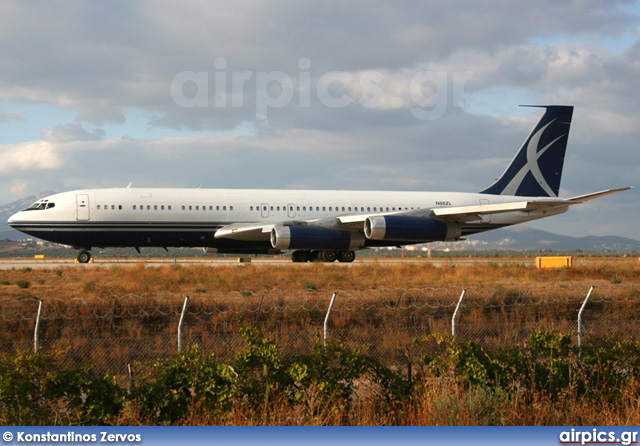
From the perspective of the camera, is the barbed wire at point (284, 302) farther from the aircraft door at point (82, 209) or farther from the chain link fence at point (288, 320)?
the aircraft door at point (82, 209)

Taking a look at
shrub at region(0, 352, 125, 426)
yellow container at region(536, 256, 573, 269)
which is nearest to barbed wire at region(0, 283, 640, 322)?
shrub at region(0, 352, 125, 426)

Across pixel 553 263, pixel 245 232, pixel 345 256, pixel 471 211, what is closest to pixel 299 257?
pixel 345 256

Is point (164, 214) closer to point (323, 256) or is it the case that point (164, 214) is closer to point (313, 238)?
point (313, 238)

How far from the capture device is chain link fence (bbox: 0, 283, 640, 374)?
13.8 metres

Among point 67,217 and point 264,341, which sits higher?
point 67,217

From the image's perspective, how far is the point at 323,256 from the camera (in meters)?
33.6

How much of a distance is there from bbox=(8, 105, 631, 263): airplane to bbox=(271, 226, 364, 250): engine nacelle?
0.15 ft

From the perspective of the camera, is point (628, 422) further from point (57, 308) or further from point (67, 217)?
point (67, 217)

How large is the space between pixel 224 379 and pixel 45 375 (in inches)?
89.4

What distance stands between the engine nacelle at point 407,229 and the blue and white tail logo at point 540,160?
24.5ft

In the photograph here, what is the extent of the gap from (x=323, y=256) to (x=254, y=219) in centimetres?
411

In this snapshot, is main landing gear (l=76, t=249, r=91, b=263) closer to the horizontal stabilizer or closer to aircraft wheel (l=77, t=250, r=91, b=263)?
aircraft wheel (l=77, t=250, r=91, b=263)

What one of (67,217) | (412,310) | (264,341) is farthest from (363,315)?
(67,217)

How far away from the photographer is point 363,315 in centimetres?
1722
